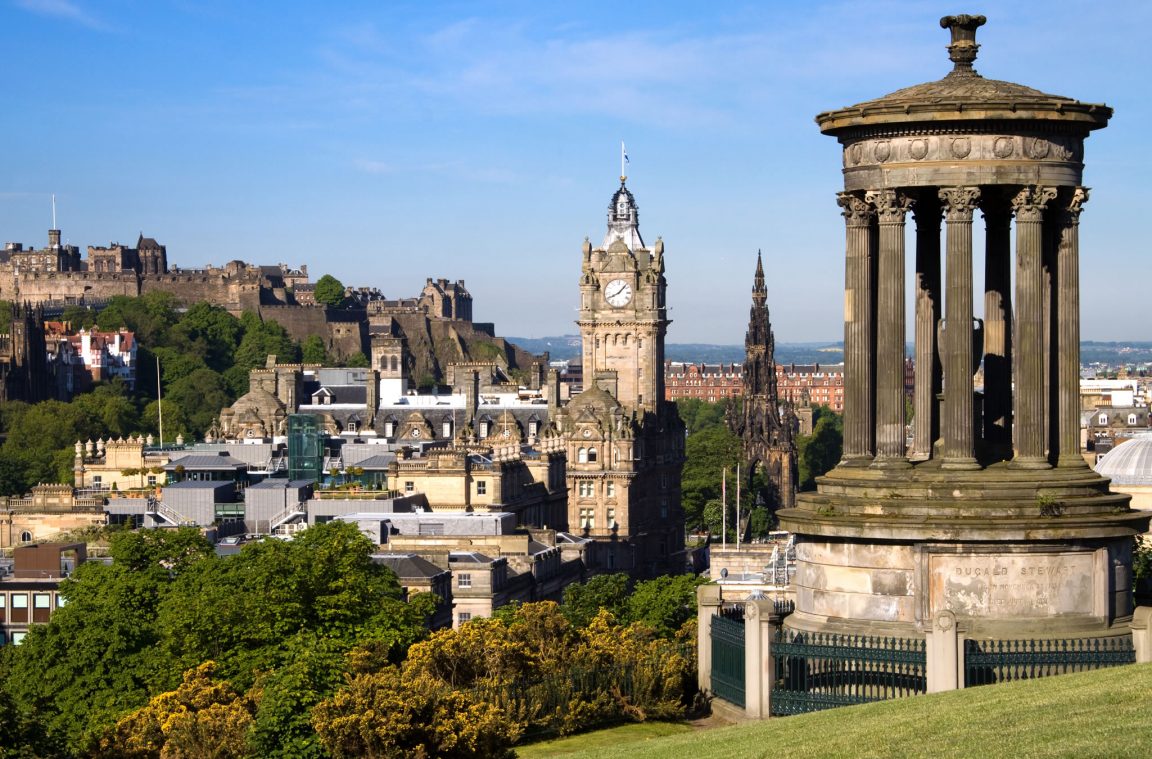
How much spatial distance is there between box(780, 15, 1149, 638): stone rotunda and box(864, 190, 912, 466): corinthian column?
0.03 metres

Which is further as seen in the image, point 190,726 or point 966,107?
point 190,726

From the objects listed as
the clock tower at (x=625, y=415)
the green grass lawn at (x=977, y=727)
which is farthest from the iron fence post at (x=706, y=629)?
the clock tower at (x=625, y=415)

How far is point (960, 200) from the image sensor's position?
133 feet

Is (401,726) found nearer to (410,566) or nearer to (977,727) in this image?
(977,727)

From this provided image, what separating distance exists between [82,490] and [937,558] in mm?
132905

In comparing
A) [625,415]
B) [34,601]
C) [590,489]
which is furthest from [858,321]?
[625,415]

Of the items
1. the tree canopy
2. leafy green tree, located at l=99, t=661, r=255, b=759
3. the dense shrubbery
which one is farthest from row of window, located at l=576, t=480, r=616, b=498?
leafy green tree, located at l=99, t=661, r=255, b=759

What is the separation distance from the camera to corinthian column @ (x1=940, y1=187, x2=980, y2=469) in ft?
133

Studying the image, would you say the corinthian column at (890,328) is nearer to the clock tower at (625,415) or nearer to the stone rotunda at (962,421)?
the stone rotunda at (962,421)

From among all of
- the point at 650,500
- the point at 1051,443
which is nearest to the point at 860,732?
the point at 1051,443

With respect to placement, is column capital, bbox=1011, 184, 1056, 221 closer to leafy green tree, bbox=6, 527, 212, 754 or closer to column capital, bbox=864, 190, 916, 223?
column capital, bbox=864, 190, 916, 223

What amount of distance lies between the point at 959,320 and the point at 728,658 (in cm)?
644

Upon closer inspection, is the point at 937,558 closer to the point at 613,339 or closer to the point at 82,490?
the point at 82,490

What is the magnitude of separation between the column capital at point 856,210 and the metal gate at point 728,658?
20.8 feet
